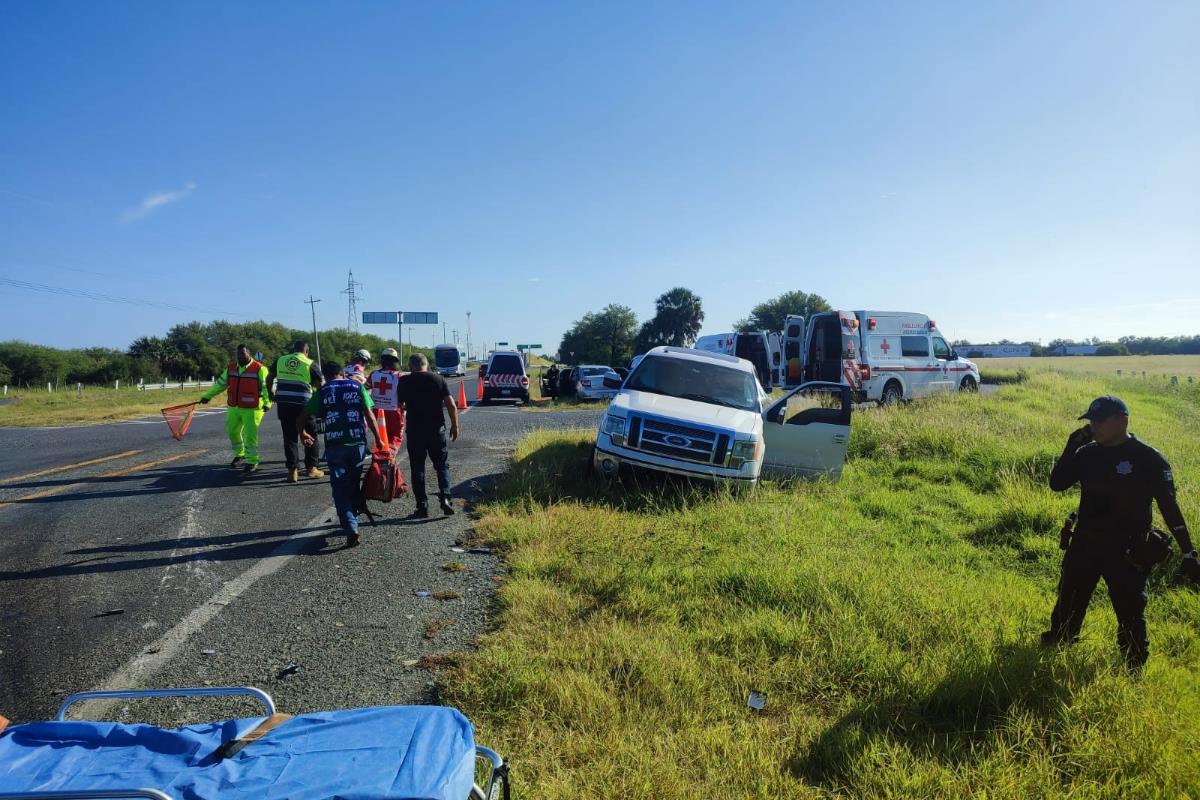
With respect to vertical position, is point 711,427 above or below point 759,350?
below

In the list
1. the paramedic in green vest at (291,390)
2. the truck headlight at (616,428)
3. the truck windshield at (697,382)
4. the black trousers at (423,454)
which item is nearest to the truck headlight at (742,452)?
the truck windshield at (697,382)

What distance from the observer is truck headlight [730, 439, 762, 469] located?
7.37 metres

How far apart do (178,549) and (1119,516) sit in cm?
686

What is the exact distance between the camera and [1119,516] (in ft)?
11.6

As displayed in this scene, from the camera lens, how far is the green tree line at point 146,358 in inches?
2014

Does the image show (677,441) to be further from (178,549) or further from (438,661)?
(178,549)

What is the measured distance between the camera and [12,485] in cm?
834

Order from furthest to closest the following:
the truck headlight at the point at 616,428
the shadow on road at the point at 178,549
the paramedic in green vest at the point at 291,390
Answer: the paramedic in green vest at the point at 291,390, the truck headlight at the point at 616,428, the shadow on road at the point at 178,549

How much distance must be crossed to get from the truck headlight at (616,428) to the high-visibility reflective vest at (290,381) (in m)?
4.30

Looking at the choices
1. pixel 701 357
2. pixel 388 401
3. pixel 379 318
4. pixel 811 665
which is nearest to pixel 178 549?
pixel 388 401

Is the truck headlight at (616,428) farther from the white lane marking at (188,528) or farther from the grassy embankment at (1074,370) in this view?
the grassy embankment at (1074,370)

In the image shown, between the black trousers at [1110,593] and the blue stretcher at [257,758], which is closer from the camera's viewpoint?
the blue stretcher at [257,758]

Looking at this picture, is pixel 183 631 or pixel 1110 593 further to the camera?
pixel 183 631

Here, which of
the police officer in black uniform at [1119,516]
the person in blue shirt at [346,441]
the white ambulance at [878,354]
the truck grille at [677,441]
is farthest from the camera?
the white ambulance at [878,354]
